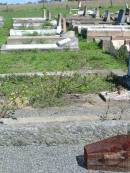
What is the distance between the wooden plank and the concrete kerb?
0.55 m

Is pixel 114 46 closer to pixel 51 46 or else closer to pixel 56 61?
pixel 51 46

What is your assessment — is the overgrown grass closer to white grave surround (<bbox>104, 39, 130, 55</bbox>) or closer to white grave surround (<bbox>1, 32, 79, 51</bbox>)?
white grave surround (<bbox>104, 39, 130, 55</bbox>)

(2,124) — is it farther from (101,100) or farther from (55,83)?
(55,83)

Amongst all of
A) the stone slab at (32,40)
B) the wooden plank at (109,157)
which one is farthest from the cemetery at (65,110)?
the stone slab at (32,40)

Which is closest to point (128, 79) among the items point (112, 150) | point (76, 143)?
point (76, 143)

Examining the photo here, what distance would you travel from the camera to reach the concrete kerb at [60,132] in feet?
16.7

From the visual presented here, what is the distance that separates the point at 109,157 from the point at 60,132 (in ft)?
2.43

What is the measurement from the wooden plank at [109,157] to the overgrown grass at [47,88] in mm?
2608

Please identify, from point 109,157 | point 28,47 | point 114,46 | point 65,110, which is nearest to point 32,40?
point 28,47

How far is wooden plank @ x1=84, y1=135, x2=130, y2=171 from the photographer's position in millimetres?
4555

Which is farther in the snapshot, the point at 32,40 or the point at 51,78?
the point at 32,40

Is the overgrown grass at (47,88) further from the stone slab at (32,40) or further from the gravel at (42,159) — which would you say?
the stone slab at (32,40)

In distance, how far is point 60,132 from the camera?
16.8ft

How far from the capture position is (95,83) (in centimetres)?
883
